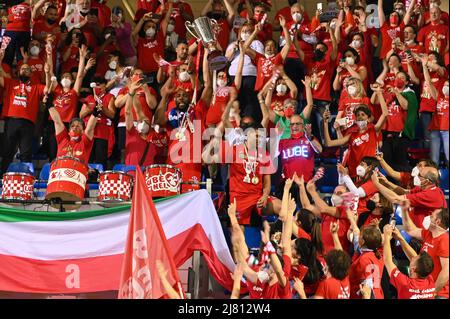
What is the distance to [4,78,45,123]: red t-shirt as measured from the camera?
14844mm

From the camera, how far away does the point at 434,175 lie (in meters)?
12.0

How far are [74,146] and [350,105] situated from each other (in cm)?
365

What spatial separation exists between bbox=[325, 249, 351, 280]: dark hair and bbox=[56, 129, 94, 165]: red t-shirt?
14.6ft

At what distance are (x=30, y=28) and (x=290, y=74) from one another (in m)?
4.02

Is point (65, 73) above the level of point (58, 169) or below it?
above

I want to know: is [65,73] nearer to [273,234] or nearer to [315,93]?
[315,93]

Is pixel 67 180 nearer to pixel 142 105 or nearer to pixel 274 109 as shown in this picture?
pixel 142 105

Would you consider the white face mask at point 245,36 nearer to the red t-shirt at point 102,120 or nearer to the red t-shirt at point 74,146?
the red t-shirt at point 102,120

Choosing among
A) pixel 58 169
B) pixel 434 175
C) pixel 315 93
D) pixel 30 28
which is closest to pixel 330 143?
pixel 315 93

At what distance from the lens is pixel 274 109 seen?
14633mm

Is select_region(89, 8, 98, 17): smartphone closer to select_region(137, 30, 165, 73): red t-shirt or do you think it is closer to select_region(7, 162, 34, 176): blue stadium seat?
select_region(137, 30, 165, 73): red t-shirt

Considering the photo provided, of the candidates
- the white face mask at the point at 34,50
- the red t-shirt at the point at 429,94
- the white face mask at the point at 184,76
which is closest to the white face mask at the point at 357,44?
the red t-shirt at the point at 429,94

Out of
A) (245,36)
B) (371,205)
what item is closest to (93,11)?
(245,36)
